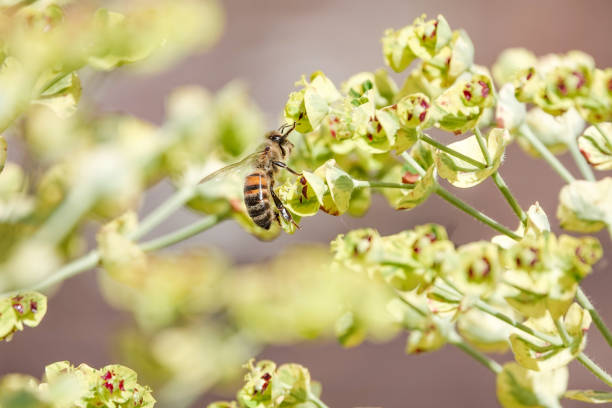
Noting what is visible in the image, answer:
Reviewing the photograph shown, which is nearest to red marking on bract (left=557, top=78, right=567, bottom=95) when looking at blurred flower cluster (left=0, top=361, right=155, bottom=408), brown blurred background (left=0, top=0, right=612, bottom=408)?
blurred flower cluster (left=0, top=361, right=155, bottom=408)

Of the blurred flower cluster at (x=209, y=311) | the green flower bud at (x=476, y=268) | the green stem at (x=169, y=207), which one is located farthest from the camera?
the blurred flower cluster at (x=209, y=311)

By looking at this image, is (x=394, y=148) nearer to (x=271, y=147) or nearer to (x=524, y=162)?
(x=271, y=147)

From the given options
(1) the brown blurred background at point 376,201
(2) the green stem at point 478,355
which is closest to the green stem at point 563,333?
(2) the green stem at point 478,355

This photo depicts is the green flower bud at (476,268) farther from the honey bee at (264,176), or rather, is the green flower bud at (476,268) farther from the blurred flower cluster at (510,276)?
the honey bee at (264,176)

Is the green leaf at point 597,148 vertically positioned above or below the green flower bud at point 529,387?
above

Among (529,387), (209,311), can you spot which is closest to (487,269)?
(529,387)

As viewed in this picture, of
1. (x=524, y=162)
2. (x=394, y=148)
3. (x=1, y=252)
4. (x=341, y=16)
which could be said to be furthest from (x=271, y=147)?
(x=341, y=16)

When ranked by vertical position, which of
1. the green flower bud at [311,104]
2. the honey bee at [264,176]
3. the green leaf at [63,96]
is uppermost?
the green leaf at [63,96]
